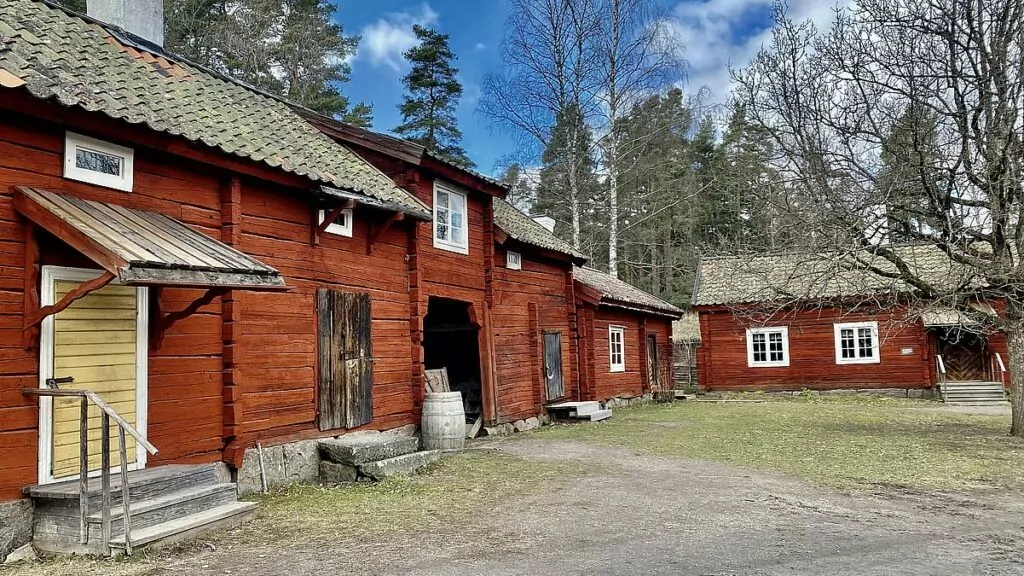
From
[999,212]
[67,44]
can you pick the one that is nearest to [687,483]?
[999,212]

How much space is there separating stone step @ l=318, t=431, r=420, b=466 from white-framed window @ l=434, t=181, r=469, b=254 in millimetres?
3925

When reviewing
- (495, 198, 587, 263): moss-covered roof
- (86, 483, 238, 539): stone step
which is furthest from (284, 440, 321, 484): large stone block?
(495, 198, 587, 263): moss-covered roof

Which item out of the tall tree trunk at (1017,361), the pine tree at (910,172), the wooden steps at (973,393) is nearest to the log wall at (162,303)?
the pine tree at (910,172)

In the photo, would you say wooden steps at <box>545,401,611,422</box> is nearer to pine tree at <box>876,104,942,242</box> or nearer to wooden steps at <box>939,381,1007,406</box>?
pine tree at <box>876,104,942,242</box>

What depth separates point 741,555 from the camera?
5.76 metres

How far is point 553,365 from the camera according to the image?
16.8m

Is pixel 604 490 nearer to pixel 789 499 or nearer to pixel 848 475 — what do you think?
pixel 789 499

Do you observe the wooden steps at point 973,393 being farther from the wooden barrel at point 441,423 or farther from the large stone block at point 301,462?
the large stone block at point 301,462

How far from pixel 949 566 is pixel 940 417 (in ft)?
44.5

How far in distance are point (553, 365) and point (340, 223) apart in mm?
8092

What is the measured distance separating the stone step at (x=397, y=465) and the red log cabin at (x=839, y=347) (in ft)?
49.9

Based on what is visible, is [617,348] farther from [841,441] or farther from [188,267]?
[188,267]

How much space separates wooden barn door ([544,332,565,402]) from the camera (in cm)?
1645

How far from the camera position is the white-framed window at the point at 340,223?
31.7 feet
